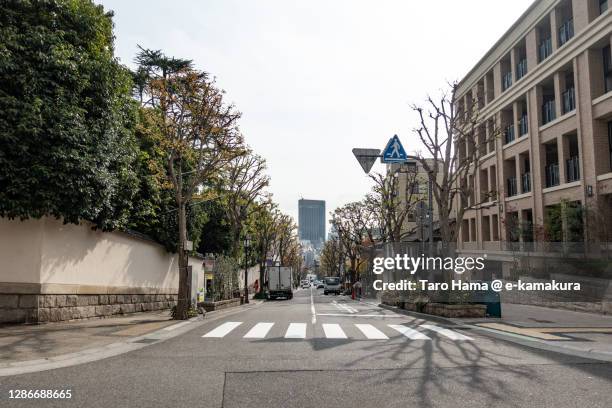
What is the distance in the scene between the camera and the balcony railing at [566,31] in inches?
1104

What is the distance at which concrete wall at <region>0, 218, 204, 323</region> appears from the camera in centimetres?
1430

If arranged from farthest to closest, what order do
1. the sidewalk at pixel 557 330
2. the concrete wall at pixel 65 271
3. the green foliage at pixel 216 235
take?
the green foliage at pixel 216 235
the concrete wall at pixel 65 271
the sidewalk at pixel 557 330

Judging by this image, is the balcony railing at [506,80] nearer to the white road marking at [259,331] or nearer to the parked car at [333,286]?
the white road marking at [259,331]

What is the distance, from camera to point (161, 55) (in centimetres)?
4144

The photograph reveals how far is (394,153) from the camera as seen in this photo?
17062mm

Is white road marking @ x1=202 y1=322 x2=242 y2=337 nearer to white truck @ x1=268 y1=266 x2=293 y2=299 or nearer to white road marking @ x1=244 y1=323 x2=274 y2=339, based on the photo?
white road marking @ x1=244 y1=323 x2=274 y2=339

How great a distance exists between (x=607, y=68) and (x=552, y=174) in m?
6.80

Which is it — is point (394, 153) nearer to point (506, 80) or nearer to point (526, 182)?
point (526, 182)

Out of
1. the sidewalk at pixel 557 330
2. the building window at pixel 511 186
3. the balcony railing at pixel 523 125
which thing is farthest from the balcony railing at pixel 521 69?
the sidewalk at pixel 557 330

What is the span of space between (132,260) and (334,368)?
1560 cm

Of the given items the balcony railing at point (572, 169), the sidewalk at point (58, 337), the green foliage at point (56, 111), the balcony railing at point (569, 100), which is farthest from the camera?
the balcony railing at point (569, 100)

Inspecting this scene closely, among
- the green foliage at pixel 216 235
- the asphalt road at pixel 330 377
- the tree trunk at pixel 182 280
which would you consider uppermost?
the green foliage at pixel 216 235

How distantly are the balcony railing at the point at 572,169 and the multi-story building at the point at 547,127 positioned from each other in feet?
0.18

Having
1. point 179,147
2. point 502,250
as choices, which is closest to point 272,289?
point 502,250
